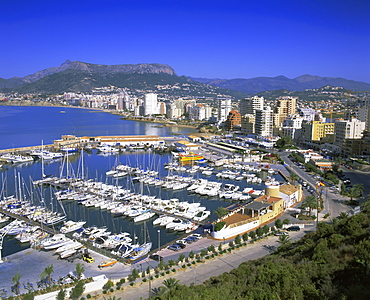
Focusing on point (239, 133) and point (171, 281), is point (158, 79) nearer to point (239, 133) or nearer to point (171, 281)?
point (239, 133)

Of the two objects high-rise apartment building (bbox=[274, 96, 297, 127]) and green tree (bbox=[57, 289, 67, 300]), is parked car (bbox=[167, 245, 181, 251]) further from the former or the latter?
high-rise apartment building (bbox=[274, 96, 297, 127])

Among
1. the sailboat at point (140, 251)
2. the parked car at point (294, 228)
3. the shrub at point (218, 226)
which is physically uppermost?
the shrub at point (218, 226)

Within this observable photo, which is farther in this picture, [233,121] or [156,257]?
[233,121]

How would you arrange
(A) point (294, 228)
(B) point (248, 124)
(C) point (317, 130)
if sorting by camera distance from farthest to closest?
(B) point (248, 124)
(C) point (317, 130)
(A) point (294, 228)

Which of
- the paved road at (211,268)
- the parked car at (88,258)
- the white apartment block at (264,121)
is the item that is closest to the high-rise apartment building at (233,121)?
the white apartment block at (264,121)

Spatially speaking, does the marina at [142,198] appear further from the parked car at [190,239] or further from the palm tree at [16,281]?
the palm tree at [16,281]

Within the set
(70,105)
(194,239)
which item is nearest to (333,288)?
(194,239)

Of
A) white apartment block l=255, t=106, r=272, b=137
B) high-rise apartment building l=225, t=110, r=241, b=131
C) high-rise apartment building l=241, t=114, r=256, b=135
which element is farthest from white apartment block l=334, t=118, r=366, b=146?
high-rise apartment building l=225, t=110, r=241, b=131

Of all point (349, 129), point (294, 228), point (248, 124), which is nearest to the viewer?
point (294, 228)

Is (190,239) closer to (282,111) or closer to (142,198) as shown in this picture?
(142,198)

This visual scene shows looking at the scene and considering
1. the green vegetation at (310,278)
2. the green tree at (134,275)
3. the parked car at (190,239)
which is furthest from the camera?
the parked car at (190,239)

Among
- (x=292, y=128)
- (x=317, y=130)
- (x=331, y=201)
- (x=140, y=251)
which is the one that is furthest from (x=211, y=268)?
(x=292, y=128)
